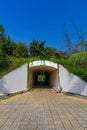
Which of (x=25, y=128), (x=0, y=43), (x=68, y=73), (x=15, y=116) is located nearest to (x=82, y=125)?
(x=25, y=128)

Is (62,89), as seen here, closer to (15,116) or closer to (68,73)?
(68,73)

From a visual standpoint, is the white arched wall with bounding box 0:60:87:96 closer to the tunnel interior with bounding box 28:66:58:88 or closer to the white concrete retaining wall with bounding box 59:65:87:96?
the white concrete retaining wall with bounding box 59:65:87:96

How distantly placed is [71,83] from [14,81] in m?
4.65

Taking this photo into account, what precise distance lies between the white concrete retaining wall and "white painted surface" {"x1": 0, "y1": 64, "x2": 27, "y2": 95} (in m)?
3.17

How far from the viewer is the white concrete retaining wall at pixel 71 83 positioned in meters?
16.4

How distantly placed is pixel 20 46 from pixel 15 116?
2241cm

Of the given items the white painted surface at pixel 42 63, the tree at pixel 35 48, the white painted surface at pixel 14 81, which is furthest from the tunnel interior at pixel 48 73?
the tree at pixel 35 48

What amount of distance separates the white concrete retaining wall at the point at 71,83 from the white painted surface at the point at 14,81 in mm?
3170

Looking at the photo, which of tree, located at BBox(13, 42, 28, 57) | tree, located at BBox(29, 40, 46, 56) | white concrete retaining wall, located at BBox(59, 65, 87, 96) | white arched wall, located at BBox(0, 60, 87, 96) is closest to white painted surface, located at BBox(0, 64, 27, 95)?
white arched wall, located at BBox(0, 60, 87, 96)

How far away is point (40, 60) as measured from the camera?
67.9ft

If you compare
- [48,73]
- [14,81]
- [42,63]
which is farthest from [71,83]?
[48,73]

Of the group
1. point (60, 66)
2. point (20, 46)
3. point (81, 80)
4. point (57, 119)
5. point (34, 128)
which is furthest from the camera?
point (20, 46)

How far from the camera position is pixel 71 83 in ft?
59.5

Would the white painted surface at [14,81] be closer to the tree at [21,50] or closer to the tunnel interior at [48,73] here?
the tunnel interior at [48,73]
